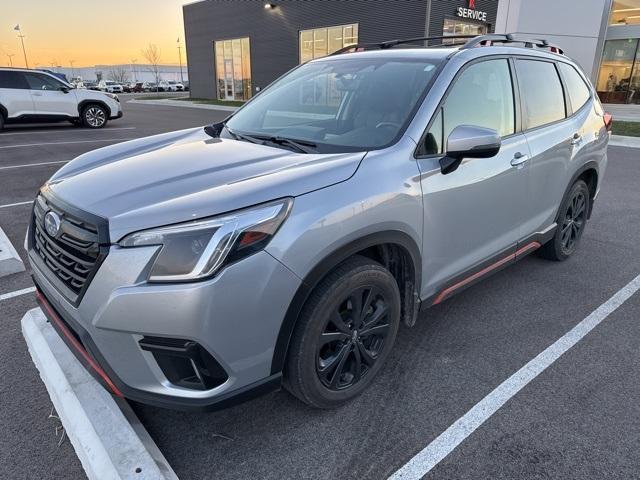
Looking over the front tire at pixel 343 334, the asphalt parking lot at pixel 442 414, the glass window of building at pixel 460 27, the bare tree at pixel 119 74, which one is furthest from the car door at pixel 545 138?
the bare tree at pixel 119 74

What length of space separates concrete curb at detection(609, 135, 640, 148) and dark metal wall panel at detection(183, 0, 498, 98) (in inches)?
443

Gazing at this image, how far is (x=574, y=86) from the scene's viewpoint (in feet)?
13.6

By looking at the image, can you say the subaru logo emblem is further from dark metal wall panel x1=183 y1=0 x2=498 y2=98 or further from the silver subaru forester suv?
dark metal wall panel x1=183 y1=0 x2=498 y2=98

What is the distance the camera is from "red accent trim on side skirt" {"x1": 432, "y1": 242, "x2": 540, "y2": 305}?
2.93 m

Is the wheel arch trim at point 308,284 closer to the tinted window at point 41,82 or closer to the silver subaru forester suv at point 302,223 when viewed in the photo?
the silver subaru forester suv at point 302,223

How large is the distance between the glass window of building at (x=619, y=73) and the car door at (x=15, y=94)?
25375 mm

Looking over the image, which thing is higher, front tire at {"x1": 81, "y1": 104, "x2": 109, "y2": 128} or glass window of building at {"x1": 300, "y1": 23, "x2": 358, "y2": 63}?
glass window of building at {"x1": 300, "y1": 23, "x2": 358, "y2": 63}

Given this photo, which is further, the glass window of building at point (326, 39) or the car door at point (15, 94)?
the glass window of building at point (326, 39)

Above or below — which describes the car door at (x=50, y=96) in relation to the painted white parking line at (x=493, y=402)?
above

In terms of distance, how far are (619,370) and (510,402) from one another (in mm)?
821

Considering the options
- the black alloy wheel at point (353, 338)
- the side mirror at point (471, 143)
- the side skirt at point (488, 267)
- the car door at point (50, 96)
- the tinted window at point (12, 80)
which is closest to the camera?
the black alloy wheel at point (353, 338)

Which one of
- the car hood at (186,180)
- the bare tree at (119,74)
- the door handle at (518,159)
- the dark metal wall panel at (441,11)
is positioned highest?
the dark metal wall panel at (441,11)

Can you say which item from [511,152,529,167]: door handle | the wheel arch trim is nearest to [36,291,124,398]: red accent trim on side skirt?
the wheel arch trim

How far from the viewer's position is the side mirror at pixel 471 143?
2.47 meters
